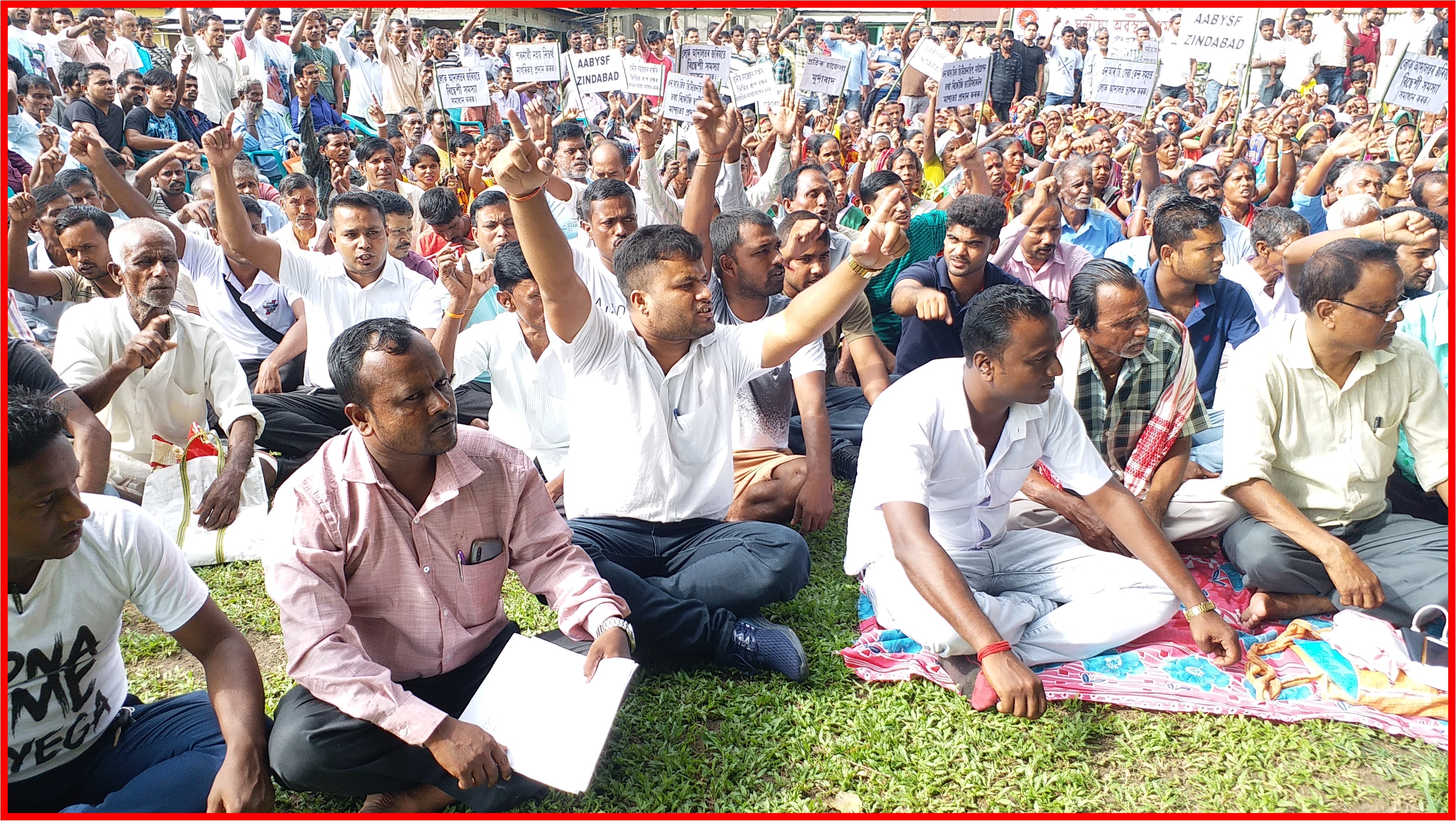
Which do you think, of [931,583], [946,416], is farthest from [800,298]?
[931,583]

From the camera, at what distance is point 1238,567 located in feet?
12.0

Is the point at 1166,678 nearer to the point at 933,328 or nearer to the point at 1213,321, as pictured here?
the point at 933,328

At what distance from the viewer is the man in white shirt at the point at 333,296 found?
4.83 meters

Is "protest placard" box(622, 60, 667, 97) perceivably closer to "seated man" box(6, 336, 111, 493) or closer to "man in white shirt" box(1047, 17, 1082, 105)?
"seated man" box(6, 336, 111, 493)

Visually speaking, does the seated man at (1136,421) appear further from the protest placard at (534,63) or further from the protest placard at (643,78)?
the protest placard at (534,63)

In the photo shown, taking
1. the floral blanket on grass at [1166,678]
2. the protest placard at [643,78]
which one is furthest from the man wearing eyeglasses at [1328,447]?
the protest placard at [643,78]

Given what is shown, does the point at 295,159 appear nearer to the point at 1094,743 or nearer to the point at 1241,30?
the point at 1241,30

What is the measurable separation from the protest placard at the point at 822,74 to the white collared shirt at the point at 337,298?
5120 millimetres

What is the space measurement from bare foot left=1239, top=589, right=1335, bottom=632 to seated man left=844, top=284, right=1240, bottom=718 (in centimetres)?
35

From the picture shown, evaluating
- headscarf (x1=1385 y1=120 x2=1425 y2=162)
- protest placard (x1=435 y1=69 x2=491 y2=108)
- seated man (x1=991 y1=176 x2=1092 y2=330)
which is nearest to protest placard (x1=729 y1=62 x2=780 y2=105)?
protest placard (x1=435 y1=69 x2=491 y2=108)

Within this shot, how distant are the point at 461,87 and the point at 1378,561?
7849 millimetres

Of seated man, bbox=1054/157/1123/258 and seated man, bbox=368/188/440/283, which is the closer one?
seated man, bbox=368/188/440/283

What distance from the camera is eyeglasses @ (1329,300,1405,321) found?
3193 mm

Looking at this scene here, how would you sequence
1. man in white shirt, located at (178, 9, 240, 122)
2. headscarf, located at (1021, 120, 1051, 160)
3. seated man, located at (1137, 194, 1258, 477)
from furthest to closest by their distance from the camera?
headscarf, located at (1021, 120, 1051, 160) → man in white shirt, located at (178, 9, 240, 122) → seated man, located at (1137, 194, 1258, 477)
